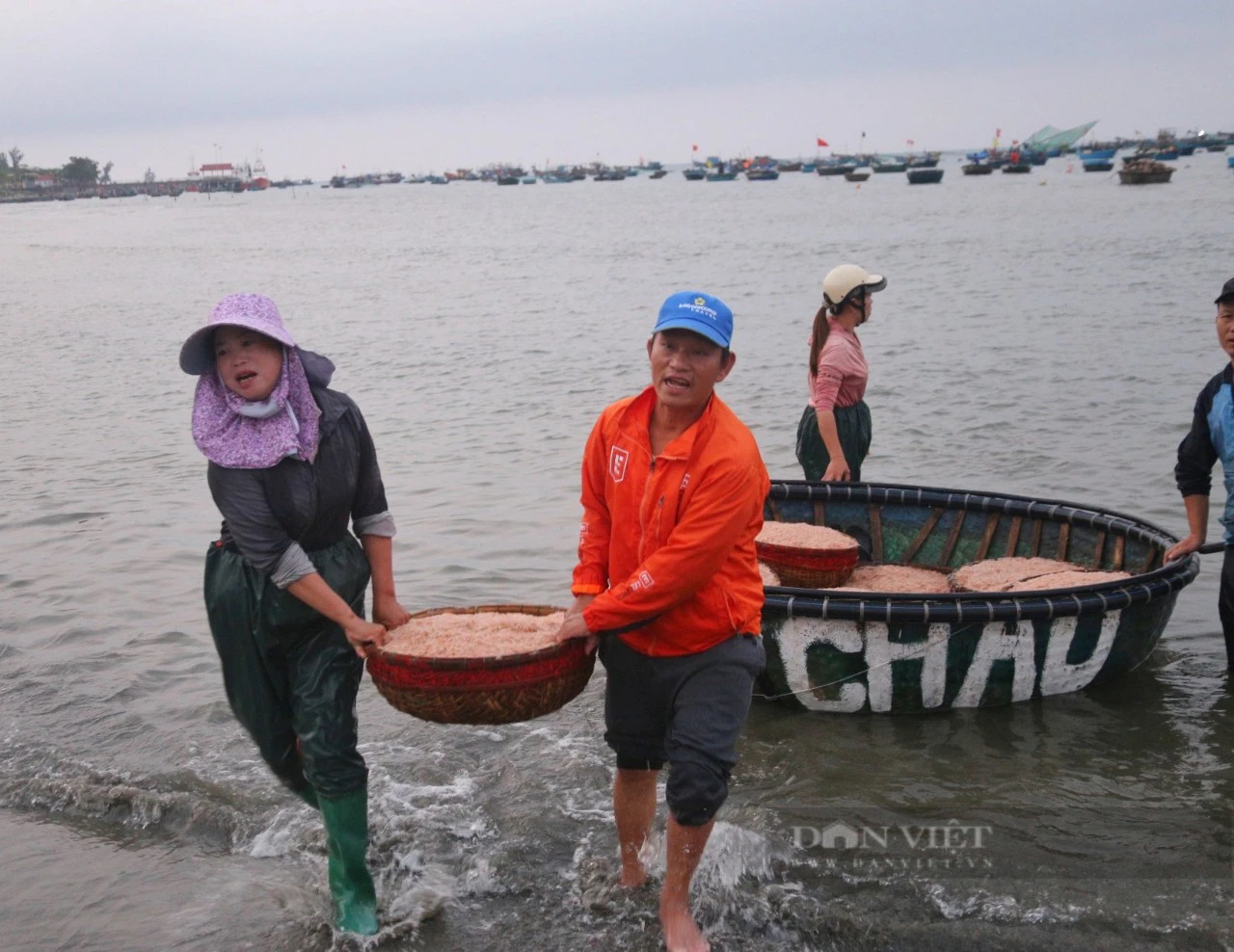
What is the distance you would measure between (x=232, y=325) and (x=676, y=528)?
1.41m

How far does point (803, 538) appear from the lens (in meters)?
6.57

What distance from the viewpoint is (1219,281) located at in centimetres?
2672

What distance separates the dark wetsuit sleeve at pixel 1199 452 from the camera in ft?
18.0

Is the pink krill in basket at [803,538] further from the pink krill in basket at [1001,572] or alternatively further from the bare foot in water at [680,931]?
the bare foot in water at [680,931]

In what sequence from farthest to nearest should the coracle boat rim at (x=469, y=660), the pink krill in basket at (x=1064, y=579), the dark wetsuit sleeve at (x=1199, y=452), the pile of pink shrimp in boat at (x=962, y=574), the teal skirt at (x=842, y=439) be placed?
the teal skirt at (x=842, y=439) → the pile of pink shrimp in boat at (x=962, y=574) → the pink krill in basket at (x=1064, y=579) → the dark wetsuit sleeve at (x=1199, y=452) → the coracle boat rim at (x=469, y=660)

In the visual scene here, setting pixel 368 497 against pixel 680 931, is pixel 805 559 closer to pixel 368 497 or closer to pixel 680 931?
pixel 680 931

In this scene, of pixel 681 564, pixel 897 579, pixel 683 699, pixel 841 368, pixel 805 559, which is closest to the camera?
pixel 681 564

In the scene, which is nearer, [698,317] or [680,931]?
[698,317]

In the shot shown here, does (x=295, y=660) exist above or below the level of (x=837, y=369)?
below

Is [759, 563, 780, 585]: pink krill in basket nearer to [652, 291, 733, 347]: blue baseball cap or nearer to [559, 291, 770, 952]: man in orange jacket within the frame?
[559, 291, 770, 952]: man in orange jacket

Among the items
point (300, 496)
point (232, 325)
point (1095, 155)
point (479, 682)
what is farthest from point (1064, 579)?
point (1095, 155)

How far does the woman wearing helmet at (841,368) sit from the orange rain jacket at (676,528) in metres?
3.31

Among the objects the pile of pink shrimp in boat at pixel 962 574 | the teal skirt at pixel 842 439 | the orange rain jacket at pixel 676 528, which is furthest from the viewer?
the teal skirt at pixel 842 439

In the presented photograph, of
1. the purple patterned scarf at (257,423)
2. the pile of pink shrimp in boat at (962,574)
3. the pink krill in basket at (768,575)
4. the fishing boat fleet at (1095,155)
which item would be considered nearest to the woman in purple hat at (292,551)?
the purple patterned scarf at (257,423)
